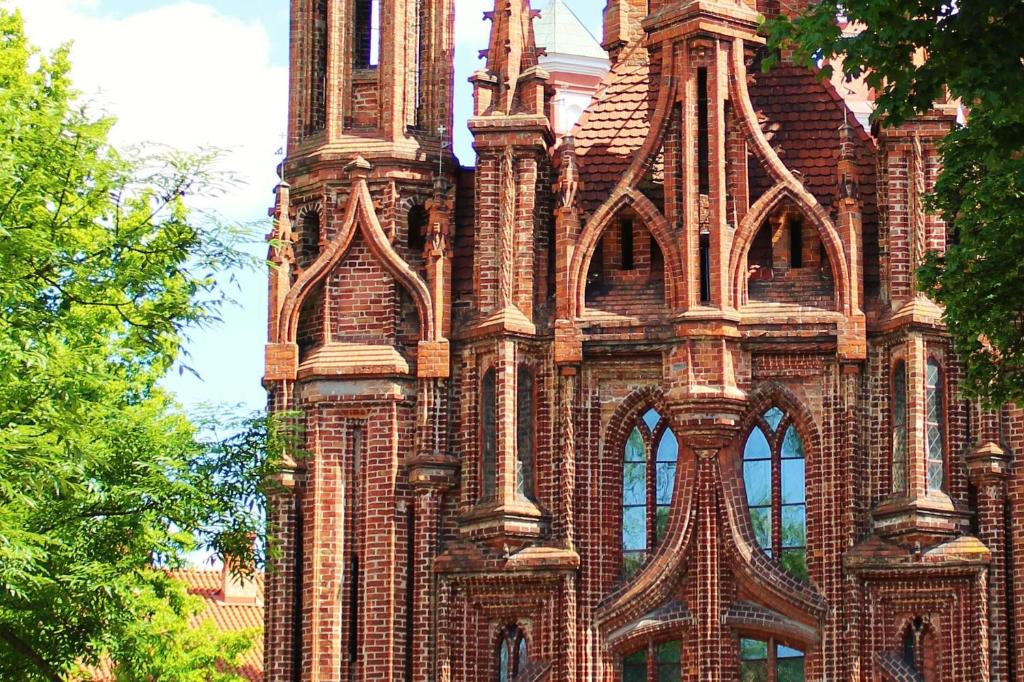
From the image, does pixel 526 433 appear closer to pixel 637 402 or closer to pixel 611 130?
pixel 637 402

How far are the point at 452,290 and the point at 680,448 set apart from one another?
10.6 feet

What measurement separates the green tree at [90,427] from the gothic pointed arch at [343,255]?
78.1 inches

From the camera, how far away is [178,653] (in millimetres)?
38125

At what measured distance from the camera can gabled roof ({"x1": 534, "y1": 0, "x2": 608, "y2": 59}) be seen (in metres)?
55.1

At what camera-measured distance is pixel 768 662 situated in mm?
30062

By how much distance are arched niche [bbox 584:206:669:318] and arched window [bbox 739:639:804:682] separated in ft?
12.7

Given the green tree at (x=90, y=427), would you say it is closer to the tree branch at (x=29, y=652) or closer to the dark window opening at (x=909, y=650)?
the tree branch at (x=29, y=652)

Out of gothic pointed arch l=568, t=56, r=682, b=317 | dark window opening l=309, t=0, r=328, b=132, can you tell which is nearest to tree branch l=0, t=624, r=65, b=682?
gothic pointed arch l=568, t=56, r=682, b=317

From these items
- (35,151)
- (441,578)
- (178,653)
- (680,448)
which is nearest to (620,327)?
(680,448)

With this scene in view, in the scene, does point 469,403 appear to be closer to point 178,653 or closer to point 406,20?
point 406,20

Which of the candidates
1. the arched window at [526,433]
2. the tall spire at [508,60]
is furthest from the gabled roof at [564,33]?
the arched window at [526,433]

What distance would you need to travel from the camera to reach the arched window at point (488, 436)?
30.7m

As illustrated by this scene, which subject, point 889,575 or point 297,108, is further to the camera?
point 297,108

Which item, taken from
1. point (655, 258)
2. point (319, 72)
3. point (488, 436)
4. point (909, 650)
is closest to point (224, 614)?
point (319, 72)
